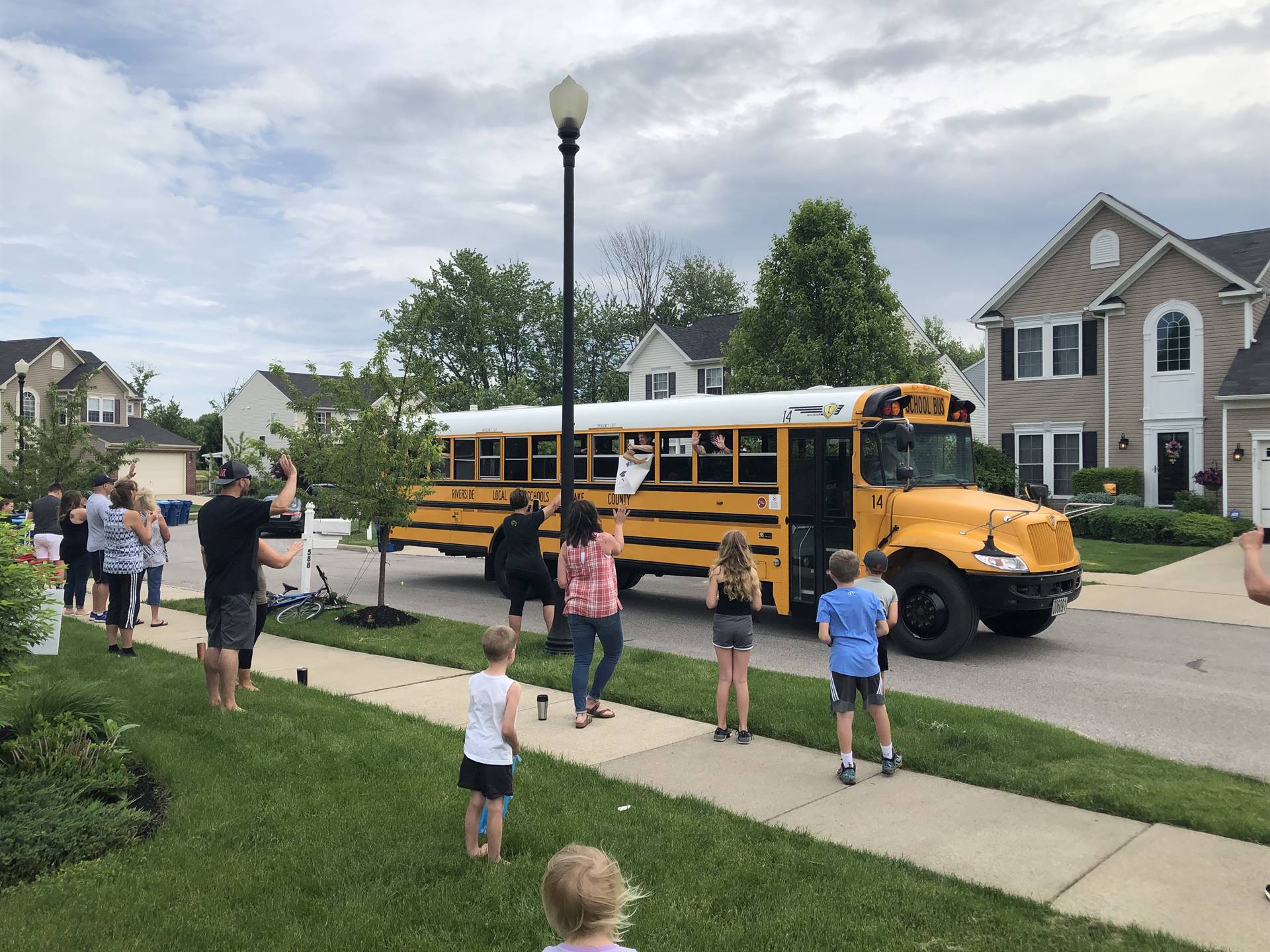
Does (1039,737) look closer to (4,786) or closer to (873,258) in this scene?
(4,786)

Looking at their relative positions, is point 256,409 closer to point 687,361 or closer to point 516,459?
point 687,361

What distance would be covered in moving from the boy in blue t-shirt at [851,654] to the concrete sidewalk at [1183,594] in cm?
803

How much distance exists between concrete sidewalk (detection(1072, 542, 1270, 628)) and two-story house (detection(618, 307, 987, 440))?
24.0 metres

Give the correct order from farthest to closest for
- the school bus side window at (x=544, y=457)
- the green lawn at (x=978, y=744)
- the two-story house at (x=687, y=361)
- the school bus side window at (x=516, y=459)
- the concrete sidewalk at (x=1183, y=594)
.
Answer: the two-story house at (x=687, y=361) < the school bus side window at (x=516, y=459) < the school bus side window at (x=544, y=457) < the concrete sidewalk at (x=1183, y=594) < the green lawn at (x=978, y=744)

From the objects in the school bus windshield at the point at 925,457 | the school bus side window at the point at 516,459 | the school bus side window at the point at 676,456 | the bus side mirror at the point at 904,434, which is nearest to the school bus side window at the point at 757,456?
the school bus side window at the point at 676,456

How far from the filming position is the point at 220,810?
5145mm

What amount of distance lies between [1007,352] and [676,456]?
18.6 metres

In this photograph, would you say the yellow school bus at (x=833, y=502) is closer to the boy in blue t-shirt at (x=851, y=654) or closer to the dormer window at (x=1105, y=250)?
the boy in blue t-shirt at (x=851, y=654)

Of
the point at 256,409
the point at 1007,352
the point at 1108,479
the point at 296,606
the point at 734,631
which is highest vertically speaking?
the point at 256,409

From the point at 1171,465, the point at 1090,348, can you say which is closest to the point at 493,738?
the point at 1171,465

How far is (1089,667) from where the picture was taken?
965cm

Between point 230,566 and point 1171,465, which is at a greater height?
point 1171,465

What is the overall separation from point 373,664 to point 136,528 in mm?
2636

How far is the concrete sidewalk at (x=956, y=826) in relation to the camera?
14.1ft
